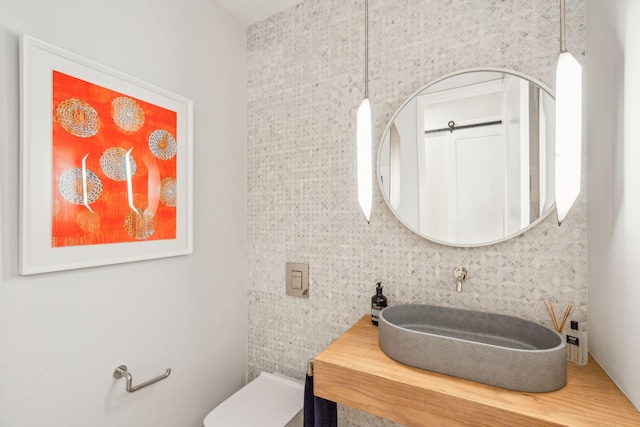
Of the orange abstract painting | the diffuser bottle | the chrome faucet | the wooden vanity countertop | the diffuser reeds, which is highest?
the orange abstract painting

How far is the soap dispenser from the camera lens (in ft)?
4.09

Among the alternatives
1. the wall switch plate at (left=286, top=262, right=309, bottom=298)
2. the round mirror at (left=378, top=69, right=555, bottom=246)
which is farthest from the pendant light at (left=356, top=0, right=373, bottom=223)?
the wall switch plate at (left=286, top=262, right=309, bottom=298)

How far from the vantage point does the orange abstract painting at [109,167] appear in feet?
3.12

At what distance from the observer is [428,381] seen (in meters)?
0.85

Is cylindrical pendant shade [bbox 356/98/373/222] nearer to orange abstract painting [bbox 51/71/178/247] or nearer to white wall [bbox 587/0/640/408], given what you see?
white wall [bbox 587/0/640/408]

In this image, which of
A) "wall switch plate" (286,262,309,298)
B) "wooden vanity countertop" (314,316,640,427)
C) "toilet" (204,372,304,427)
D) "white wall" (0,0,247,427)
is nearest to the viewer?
"wooden vanity countertop" (314,316,640,427)

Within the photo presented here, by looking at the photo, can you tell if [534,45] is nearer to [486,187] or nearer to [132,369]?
[486,187]

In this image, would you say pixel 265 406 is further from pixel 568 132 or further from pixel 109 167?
pixel 568 132

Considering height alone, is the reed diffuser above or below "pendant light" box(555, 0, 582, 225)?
below

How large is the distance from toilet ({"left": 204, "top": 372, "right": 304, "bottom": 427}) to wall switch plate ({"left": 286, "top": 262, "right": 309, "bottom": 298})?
1.38ft

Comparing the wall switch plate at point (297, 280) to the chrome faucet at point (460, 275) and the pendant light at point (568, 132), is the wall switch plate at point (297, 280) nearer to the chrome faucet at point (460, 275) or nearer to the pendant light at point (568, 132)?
the chrome faucet at point (460, 275)

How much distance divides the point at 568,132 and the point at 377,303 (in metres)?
0.85

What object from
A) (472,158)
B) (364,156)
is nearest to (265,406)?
(364,156)

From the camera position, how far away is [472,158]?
1.15 meters
